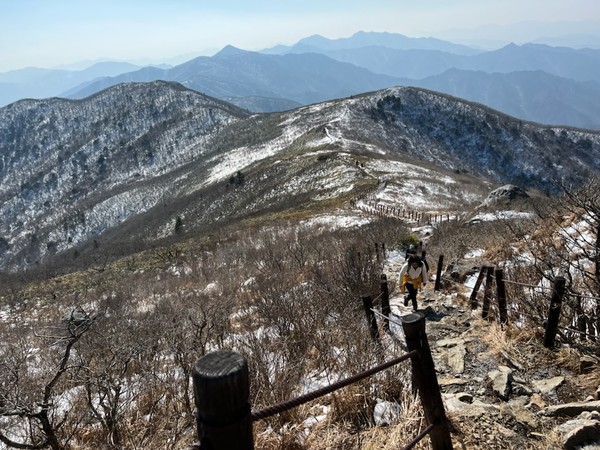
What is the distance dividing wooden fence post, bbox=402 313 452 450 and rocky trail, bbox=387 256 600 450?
3.52ft

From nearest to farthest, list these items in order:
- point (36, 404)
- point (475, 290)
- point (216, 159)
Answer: point (36, 404), point (475, 290), point (216, 159)

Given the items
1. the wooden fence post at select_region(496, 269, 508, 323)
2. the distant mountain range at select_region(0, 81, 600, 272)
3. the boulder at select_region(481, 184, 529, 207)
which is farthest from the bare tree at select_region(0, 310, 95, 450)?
the distant mountain range at select_region(0, 81, 600, 272)

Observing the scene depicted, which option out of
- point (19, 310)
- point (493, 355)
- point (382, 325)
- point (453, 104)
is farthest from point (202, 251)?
point (453, 104)

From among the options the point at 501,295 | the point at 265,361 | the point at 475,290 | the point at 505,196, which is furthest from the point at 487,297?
the point at 505,196

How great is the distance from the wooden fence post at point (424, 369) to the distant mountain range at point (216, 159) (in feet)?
109

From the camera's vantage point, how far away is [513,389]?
4.99 metres

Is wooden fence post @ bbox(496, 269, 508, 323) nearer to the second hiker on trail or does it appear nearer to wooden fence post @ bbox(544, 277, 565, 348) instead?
wooden fence post @ bbox(544, 277, 565, 348)

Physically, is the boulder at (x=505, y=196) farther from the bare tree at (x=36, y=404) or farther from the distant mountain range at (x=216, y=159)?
the bare tree at (x=36, y=404)

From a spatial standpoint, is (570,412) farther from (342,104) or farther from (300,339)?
(342,104)

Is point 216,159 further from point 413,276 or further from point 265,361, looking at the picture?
point 265,361

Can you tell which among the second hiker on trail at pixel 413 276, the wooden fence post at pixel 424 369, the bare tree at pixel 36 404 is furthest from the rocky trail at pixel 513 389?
the bare tree at pixel 36 404

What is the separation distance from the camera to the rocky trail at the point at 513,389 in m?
3.93

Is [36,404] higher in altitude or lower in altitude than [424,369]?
lower

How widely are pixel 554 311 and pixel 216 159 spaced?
312 ft
